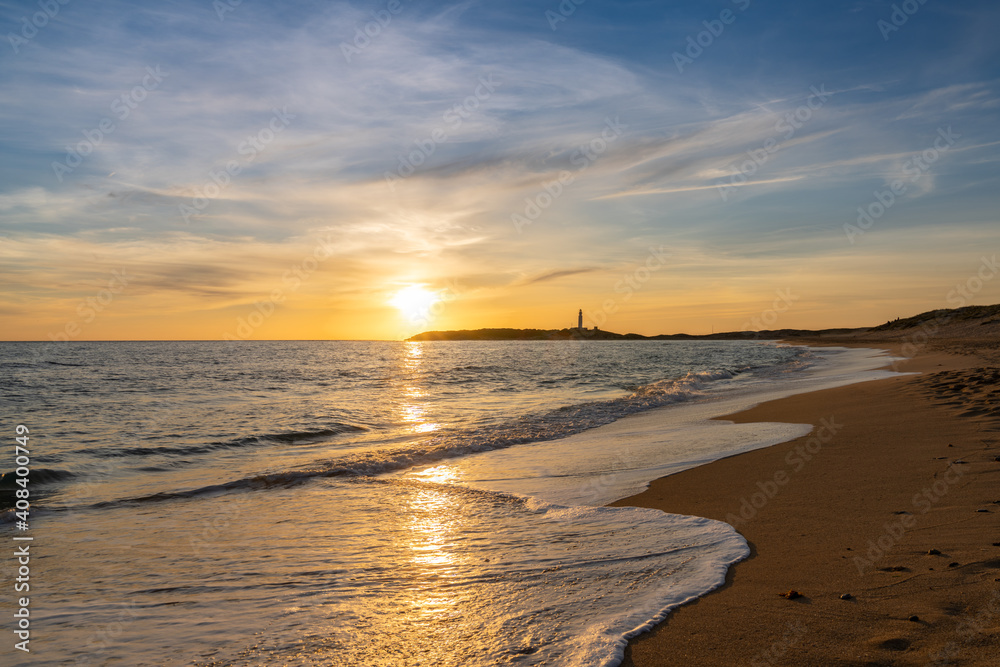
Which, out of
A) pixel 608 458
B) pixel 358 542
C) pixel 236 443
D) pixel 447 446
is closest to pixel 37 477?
pixel 236 443

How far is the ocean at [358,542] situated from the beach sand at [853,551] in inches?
16.2

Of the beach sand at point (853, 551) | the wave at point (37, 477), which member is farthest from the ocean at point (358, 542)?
the beach sand at point (853, 551)

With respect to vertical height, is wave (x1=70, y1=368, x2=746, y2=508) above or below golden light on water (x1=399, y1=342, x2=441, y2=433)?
above

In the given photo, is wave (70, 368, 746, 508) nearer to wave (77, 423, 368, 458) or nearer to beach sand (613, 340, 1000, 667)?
wave (77, 423, 368, 458)

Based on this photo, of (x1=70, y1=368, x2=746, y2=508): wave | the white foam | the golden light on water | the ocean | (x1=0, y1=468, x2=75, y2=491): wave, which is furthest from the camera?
the golden light on water

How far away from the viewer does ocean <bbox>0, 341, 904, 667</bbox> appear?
4195mm

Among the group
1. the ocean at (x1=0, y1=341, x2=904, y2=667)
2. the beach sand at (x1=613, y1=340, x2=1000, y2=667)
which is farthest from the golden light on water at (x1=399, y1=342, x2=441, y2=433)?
the beach sand at (x1=613, y1=340, x2=1000, y2=667)

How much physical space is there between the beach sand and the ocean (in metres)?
0.41

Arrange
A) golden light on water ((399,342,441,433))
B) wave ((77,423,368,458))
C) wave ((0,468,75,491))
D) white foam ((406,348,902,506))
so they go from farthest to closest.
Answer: golden light on water ((399,342,441,433)) < wave ((77,423,368,458)) < wave ((0,468,75,491)) < white foam ((406,348,902,506))

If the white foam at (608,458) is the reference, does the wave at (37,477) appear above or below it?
below

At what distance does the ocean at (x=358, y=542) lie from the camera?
4.20m

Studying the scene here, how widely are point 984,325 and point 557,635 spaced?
277 ft

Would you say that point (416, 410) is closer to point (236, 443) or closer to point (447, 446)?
point (236, 443)

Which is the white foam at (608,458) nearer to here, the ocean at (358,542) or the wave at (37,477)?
the ocean at (358,542)
